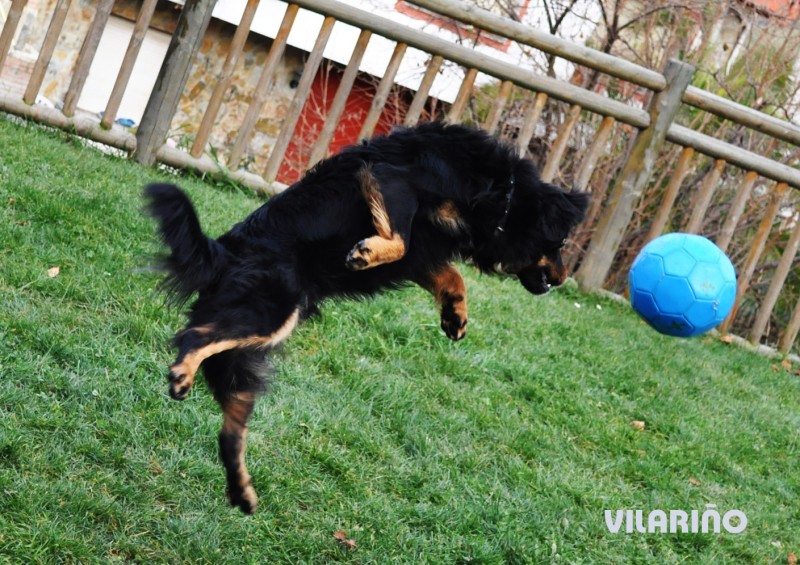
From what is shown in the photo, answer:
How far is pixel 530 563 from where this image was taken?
11.7ft

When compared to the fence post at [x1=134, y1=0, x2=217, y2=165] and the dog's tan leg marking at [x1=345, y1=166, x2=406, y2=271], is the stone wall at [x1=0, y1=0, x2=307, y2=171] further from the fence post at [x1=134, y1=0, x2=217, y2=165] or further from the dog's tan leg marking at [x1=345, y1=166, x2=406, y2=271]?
the dog's tan leg marking at [x1=345, y1=166, x2=406, y2=271]

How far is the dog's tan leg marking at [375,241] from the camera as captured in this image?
3.16m

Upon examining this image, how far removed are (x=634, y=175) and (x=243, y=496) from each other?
18.4 ft

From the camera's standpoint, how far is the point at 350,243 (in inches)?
133

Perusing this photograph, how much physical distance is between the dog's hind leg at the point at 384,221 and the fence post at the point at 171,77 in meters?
4.13

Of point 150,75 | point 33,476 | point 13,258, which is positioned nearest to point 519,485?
point 33,476

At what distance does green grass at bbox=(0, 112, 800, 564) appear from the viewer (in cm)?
321

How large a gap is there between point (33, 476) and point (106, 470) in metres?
0.27

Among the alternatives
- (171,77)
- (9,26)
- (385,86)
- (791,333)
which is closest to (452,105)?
(385,86)

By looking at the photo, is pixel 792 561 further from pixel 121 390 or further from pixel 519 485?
pixel 121 390

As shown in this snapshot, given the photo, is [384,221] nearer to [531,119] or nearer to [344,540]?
[344,540]

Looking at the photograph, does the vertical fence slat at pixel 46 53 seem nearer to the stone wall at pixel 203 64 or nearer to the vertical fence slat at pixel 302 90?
the vertical fence slat at pixel 302 90

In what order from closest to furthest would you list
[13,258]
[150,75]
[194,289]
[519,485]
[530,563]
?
[194,289]
[530,563]
[519,485]
[13,258]
[150,75]

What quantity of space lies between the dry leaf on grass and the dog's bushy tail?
3.56ft
